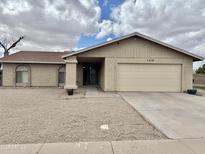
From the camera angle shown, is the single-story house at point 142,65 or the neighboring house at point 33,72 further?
the neighboring house at point 33,72

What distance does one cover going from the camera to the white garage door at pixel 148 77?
12969mm

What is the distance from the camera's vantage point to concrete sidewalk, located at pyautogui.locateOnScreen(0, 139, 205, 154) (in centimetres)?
326

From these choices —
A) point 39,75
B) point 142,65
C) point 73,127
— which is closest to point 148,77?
point 142,65

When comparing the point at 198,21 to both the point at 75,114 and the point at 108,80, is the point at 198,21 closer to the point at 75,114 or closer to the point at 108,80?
the point at 108,80

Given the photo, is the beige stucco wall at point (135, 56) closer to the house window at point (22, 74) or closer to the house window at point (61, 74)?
the house window at point (61, 74)

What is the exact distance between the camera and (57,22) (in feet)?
63.7

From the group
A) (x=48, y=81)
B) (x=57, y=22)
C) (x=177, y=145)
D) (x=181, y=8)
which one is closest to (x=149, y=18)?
(x=181, y=8)

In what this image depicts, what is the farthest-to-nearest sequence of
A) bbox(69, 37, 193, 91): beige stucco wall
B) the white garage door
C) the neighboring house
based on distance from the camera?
the neighboring house < the white garage door < bbox(69, 37, 193, 91): beige stucco wall

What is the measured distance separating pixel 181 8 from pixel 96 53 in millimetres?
7956

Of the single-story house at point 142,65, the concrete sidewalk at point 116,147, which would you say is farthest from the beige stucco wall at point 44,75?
the concrete sidewalk at point 116,147

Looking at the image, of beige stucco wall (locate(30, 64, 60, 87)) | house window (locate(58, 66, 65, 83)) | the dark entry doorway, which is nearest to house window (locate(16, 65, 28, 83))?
beige stucco wall (locate(30, 64, 60, 87))

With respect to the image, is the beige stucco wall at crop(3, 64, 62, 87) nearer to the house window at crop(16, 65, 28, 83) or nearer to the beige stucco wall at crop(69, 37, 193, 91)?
the house window at crop(16, 65, 28, 83)

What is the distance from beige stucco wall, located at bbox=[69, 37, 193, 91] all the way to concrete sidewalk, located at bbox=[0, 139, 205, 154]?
9.21 metres

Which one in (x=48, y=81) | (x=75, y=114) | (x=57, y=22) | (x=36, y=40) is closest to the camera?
(x=75, y=114)
